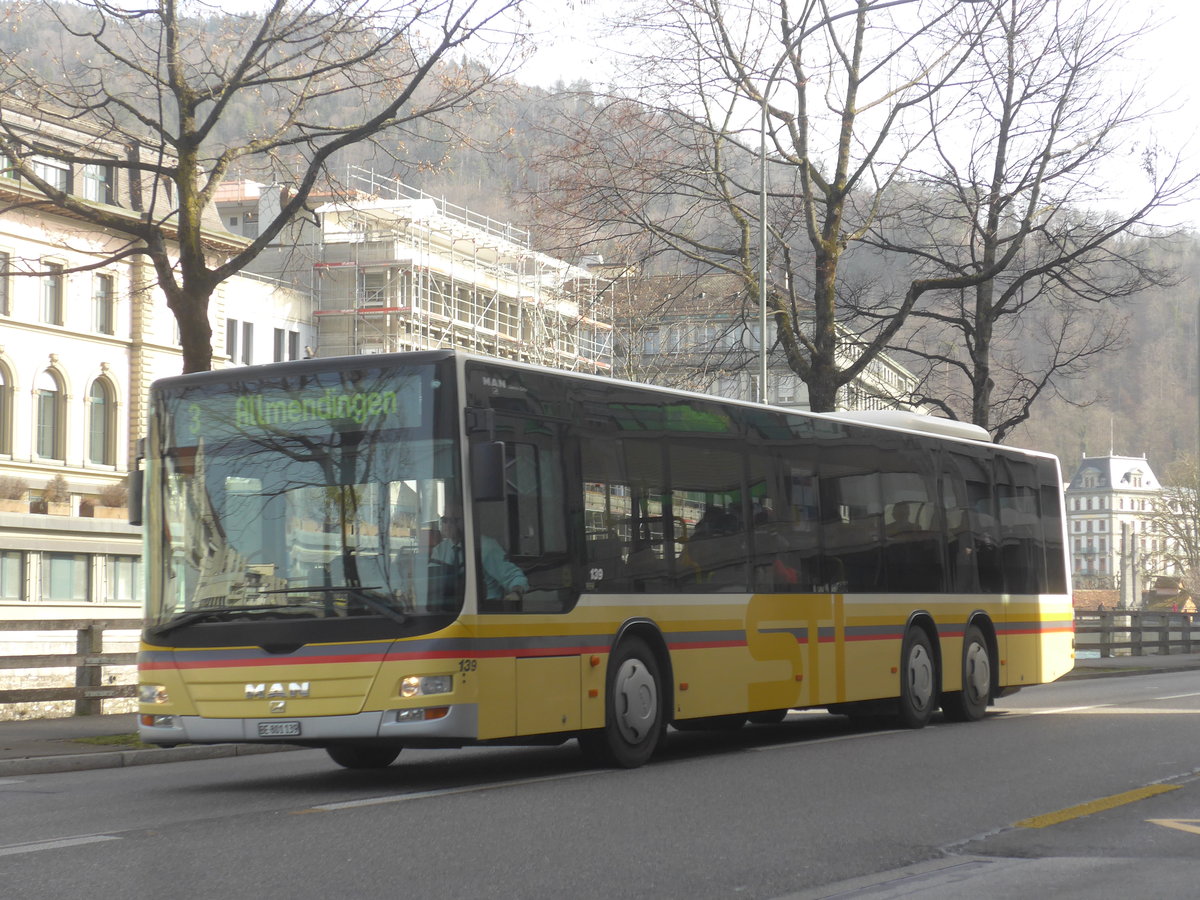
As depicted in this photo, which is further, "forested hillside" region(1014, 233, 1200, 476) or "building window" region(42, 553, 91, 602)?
"forested hillside" region(1014, 233, 1200, 476)

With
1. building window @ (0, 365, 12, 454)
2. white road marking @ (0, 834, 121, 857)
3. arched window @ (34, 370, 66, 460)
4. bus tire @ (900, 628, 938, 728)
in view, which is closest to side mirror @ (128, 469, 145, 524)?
white road marking @ (0, 834, 121, 857)

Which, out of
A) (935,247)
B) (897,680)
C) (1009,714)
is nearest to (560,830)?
(897,680)

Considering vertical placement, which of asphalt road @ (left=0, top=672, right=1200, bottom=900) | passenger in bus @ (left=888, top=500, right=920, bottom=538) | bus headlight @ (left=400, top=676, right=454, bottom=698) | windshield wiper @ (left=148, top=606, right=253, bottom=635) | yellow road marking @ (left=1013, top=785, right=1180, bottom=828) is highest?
passenger in bus @ (left=888, top=500, right=920, bottom=538)

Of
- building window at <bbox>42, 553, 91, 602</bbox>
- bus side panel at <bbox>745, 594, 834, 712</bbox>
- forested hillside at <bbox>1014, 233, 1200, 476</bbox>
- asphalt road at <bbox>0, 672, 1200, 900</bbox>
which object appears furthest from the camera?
forested hillside at <bbox>1014, 233, 1200, 476</bbox>

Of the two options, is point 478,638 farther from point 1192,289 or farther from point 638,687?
point 1192,289

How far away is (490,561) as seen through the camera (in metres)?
11.0

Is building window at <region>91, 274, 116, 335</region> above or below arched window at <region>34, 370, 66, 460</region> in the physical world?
above

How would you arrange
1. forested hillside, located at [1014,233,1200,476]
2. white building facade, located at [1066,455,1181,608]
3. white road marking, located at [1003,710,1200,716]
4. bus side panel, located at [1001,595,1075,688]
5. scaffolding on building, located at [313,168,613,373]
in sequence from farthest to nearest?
1. white building facade, located at [1066,455,1181,608]
2. forested hillside, located at [1014,233,1200,476]
3. scaffolding on building, located at [313,168,613,373]
4. bus side panel, located at [1001,595,1075,688]
5. white road marking, located at [1003,710,1200,716]

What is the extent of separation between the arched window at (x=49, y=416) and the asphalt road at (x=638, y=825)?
43.5m

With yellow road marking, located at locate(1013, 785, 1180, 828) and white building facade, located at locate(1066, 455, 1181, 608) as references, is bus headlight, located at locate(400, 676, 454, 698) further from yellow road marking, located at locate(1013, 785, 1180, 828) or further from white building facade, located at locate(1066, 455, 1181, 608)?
white building facade, located at locate(1066, 455, 1181, 608)

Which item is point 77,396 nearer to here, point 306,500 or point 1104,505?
point 306,500

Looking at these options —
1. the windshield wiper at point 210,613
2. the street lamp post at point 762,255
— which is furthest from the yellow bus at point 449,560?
the street lamp post at point 762,255

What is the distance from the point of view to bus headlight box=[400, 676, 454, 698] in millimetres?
10664

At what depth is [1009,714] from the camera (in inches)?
753
